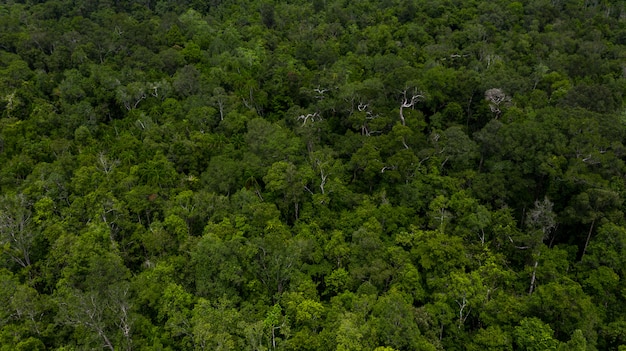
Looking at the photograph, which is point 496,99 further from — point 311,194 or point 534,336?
point 534,336

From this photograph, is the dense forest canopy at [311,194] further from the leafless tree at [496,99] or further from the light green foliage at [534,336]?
the leafless tree at [496,99]

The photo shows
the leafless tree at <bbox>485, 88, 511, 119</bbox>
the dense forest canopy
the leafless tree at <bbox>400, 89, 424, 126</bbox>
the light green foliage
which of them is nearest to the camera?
the light green foliage

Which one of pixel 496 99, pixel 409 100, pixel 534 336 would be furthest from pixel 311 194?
pixel 496 99

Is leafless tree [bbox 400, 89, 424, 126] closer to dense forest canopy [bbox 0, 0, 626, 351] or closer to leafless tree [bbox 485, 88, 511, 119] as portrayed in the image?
dense forest canopy [bbox 0, 0, 626, 351]

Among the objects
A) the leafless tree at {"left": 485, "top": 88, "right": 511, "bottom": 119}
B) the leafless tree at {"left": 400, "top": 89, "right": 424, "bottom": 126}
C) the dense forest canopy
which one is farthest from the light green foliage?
the leafless tree at {"left": 485, "top": 88, "right": 511, "bottom": 119}

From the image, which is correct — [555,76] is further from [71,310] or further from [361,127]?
[71,310]

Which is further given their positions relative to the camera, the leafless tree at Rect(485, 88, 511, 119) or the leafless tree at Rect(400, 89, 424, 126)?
the leafless tree at Rect(485, 88, 511, 119)

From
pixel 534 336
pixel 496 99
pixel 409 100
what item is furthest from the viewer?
pixel 409 100

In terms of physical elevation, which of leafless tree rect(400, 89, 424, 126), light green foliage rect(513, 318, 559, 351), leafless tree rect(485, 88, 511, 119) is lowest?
light green foliage rect(513, 318, 559, 351)

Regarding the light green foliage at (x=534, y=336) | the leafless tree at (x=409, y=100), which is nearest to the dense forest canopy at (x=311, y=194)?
the light green foliage at (x=534, y=336)
